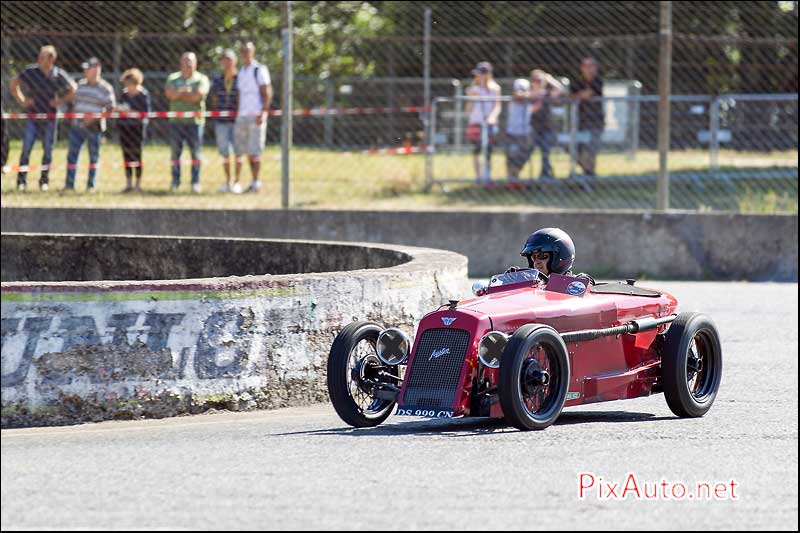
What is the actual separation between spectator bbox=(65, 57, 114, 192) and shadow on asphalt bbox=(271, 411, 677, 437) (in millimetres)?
11026

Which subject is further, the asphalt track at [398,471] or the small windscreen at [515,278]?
the small windscreen at [515,278]

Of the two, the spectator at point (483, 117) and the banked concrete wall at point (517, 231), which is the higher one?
the spectator at point (483, 117)

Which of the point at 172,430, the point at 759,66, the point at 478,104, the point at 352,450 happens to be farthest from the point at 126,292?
the point at 759,66

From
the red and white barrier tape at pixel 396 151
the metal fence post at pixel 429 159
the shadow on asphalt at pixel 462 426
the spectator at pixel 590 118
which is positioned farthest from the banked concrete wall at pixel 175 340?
the red and white barrier tape at pixel 396 151

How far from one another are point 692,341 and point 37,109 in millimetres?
11855

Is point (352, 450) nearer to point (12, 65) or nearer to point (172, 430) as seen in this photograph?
point (172, 430)

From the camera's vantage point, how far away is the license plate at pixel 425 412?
7645 millimetres

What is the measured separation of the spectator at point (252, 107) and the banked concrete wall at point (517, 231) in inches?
77.6

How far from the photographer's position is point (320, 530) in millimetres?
5664

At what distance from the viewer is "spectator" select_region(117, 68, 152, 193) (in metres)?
18.8

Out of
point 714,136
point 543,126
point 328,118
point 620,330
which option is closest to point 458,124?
point 543,126

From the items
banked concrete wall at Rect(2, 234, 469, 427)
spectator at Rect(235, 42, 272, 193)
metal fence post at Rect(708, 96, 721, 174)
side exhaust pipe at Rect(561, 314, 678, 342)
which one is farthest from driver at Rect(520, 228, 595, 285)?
metal fence post at Rect(708, 96, 721, 174)

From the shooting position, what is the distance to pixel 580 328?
8250 millimetres

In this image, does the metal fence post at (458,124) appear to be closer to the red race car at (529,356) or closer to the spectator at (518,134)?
the spectator at (518,134)
